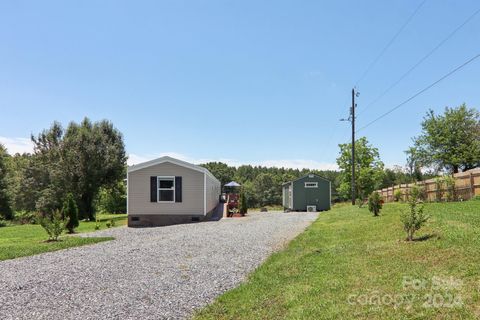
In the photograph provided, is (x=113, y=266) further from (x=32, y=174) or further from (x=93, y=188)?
(x=32, y=174)

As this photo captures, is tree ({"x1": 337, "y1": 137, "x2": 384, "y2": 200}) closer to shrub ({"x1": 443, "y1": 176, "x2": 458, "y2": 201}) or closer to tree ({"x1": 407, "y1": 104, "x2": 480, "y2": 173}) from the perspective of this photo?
tree ({"x1": 407, "y1": 104, "x2": 480, "y2": 173})

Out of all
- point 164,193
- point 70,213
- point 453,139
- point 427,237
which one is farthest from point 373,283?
point 453,139

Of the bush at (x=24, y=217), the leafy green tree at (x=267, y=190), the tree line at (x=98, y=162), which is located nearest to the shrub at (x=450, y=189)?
the tree line at (x=98, y=162)

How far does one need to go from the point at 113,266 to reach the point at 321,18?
10654 millimetres

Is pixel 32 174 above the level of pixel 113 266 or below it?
above

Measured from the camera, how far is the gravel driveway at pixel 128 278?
4.95 meters

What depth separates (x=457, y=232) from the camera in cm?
686

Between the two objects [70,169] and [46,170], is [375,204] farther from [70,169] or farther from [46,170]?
[46,170]

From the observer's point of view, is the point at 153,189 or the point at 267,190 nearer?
the point at 153,189

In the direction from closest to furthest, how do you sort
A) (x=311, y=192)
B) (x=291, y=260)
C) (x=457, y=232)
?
(x=457, y=232)
(x=291, y=260)
(x=311, y=192)

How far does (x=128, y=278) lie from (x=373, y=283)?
4367 mm

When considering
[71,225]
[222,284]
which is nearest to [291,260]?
[222,284]

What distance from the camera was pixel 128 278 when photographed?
662 cm

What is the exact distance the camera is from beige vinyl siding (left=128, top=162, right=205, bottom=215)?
17828 millimetres
